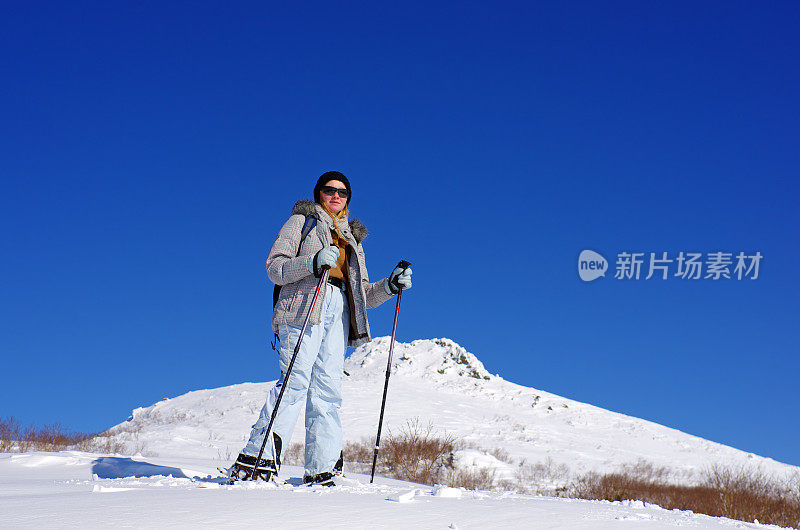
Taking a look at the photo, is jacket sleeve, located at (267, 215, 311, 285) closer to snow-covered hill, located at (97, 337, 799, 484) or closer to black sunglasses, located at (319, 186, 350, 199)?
black sunglasses, located at (319, 186, 350, 199)

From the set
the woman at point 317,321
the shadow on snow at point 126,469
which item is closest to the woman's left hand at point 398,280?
the woman at point 317,321

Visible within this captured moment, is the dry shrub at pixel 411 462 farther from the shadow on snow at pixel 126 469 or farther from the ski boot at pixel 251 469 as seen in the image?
the ski boot at pixel 251 469

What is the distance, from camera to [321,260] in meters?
4.20

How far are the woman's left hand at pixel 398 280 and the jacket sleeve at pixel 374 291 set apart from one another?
0.05 metres

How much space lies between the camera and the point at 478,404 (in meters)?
27.1

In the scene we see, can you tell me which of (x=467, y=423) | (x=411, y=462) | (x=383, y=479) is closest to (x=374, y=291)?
(x=383, y=479)

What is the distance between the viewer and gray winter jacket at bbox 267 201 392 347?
4.43 m

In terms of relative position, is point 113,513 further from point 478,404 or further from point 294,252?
point 478,404

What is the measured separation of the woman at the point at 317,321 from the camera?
4332 mm

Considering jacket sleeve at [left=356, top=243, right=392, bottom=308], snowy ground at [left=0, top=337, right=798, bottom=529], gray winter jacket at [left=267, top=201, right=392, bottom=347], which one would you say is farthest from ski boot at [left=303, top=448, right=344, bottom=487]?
jacket sleeve at [left=356, top=243, right=392, bottom=308]

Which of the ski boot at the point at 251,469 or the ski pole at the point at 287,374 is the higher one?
the ski pole at the point at 287,374

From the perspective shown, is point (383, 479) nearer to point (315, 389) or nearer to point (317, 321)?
point (315, 389)

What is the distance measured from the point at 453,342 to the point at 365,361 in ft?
18.4

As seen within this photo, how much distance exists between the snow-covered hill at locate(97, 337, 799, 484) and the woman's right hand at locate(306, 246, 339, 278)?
8.27m
